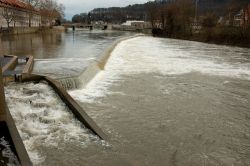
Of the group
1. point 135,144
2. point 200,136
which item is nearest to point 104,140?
point 135,144

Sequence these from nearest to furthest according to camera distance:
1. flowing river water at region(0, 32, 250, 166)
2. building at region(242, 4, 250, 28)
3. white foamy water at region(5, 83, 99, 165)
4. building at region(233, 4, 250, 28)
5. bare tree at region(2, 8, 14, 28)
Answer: flowing river water at region(0, 32, 250, 166) → white foamy water at region(5, 83, 99, 165) → building at region(233, 4, 250, 28) → building at region(242, 4, 250, 28) → bare tree at region(2, 8, 14, 28)

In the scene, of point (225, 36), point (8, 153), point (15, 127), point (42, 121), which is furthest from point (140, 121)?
point (225, 36)

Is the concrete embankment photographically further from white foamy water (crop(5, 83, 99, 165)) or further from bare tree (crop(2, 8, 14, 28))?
bare tree (crop(2, 8, 14, 28))

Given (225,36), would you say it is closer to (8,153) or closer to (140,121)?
(140,121)

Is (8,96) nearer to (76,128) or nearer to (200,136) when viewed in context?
(76,128)

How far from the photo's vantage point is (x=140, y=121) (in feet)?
30.4

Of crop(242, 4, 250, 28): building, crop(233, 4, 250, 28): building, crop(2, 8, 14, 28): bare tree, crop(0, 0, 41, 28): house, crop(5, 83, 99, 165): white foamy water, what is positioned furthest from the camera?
crop(2, 8, 14, 28): bare tree

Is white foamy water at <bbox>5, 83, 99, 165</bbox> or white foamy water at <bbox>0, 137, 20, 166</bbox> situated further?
white foamy water at <bbox>5, 83, 99, 165</bbox>

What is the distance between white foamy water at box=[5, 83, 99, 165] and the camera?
7.52 m

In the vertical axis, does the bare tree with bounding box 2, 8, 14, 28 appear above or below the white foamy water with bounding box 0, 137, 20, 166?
above

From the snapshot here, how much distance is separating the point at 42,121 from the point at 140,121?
2.62 metres

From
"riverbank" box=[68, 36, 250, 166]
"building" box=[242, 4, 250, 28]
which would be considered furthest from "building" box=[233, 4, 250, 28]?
"riverbank" box=[68, 36, 250, 166]

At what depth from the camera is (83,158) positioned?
6.93 m

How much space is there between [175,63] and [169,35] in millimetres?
40667
